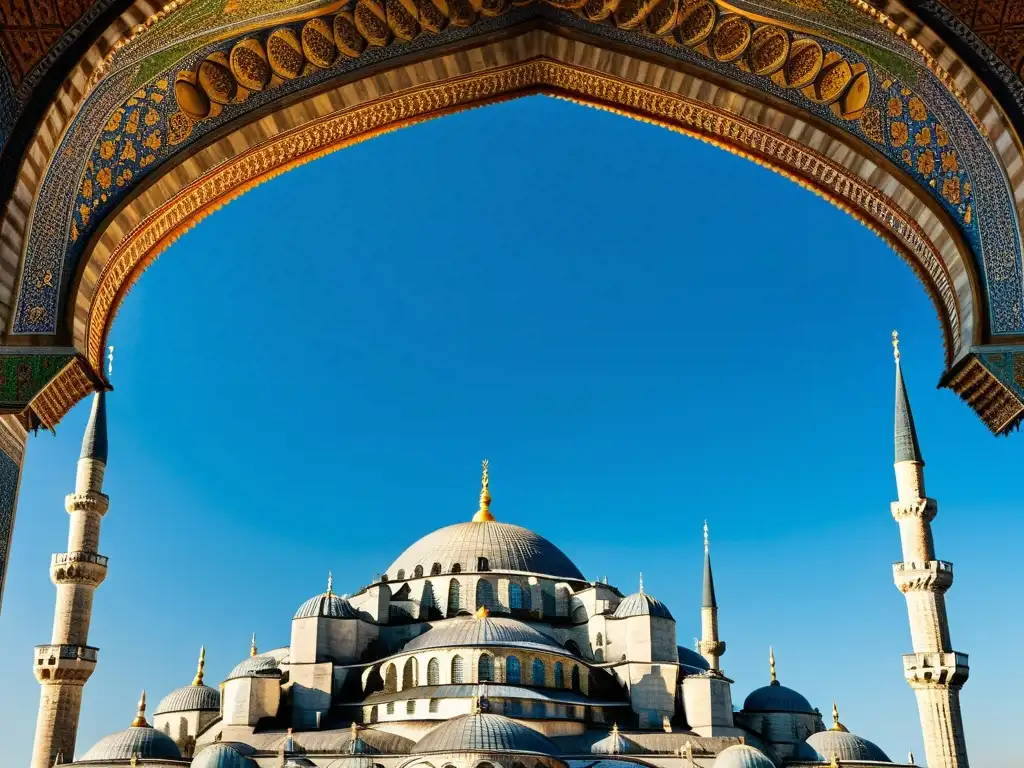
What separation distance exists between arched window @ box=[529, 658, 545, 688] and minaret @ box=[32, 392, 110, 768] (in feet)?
26.8

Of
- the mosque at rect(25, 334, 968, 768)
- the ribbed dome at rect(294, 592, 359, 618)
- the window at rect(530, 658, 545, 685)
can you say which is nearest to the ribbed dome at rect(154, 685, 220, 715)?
the mosque at rect(25, 334, 968, 768)

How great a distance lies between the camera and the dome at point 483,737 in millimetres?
18422

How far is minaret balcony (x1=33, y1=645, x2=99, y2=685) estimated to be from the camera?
1948 cm

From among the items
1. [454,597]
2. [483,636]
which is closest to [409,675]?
[483,636]

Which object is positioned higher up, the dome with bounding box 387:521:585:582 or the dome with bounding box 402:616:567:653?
the dome with bounding box 387:521:585:582

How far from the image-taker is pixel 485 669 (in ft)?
72.9

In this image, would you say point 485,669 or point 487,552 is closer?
point 485,669

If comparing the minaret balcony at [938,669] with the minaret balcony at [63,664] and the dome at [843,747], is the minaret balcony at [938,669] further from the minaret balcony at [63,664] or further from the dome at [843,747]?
the minaret balcony at [63,664]

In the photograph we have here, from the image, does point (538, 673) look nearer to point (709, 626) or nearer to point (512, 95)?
point (709, 626)

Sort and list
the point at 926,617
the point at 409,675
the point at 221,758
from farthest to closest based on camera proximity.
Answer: the point at 409,675
the point at 926,617
the point at 221,758

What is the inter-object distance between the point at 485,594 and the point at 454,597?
2.41 feet

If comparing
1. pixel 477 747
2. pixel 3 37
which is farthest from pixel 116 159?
pixel 477 747

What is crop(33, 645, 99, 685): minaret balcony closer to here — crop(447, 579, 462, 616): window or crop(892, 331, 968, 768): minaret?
crop(447, 579, 462, 616): window

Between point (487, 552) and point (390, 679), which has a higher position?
point (487, 552)
